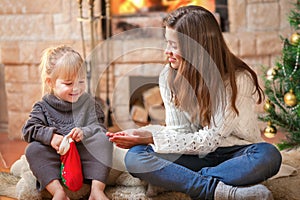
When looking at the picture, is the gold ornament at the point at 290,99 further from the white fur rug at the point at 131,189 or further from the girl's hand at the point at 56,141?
the girl's hand at the point at 56,141

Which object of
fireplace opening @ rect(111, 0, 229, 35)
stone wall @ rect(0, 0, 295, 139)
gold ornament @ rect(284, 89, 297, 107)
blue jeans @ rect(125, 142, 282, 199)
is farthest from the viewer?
fireplace opening @ rect(111, 0, 229, 35)

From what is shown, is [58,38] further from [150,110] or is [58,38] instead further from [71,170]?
[71,170]

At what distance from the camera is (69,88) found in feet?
5.59

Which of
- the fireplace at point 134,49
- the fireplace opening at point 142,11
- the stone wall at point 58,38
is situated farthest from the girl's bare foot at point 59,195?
the fireplace opening at point 142,11

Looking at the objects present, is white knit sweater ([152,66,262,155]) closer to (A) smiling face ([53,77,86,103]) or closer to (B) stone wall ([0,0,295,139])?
(A) smiling face ([53,77,86,103])

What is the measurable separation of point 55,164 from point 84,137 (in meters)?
0.13

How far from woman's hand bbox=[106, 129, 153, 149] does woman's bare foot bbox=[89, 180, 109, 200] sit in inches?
5.6

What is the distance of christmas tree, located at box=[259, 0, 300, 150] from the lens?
2.02 meters

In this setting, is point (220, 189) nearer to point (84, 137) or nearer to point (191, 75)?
point (191, 75)

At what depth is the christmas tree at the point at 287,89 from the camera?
6.63 ft

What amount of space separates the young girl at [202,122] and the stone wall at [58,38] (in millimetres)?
1135

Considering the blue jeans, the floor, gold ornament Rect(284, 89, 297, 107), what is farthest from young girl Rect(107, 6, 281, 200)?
the floor

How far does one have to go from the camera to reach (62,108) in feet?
5.64

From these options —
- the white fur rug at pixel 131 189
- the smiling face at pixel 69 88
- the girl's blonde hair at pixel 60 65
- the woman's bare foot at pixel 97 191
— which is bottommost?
the white fur rug at pixel 131 189
